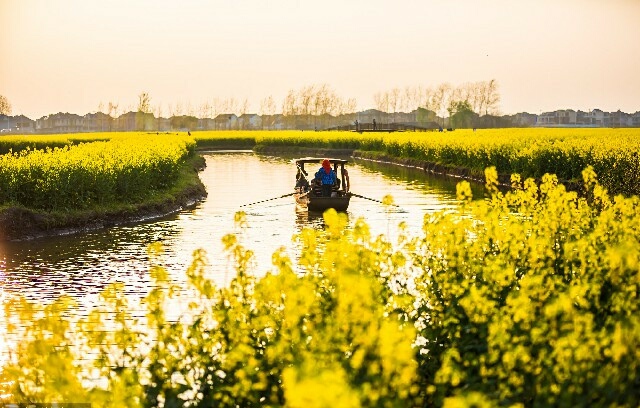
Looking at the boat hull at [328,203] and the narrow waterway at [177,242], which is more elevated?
the boat hull at [328,203]

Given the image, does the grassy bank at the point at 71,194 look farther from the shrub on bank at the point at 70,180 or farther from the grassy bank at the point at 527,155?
the grassy bank at the point at 527,155

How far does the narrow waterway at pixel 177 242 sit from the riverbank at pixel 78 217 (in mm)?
729

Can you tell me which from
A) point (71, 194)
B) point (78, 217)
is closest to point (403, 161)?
point (71, 194)

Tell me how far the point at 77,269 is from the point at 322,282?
12.3 metres

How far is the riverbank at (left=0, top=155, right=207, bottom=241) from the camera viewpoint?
27844 mm

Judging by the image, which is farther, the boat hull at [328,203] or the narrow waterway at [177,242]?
the boat hull at [328,203]

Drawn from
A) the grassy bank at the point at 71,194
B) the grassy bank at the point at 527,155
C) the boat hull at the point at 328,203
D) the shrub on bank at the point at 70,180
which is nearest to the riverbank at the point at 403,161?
the grassy bank at the point at 527,155

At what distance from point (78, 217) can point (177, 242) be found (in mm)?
4601

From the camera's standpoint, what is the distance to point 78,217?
97.3 feet

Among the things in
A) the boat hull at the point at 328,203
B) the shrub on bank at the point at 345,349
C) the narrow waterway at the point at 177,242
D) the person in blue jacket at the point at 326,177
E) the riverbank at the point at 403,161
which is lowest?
the riverbank at the point at 403,161

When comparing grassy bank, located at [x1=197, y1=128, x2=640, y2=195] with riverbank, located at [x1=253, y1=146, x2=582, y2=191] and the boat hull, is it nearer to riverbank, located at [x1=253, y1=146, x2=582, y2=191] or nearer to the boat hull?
riverbank, located at [x1=253, y1=146, x2=582, y2=191]

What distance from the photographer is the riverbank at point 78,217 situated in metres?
27.8

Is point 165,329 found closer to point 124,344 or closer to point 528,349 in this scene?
point 124,344

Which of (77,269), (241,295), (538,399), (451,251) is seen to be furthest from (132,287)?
(538,399)
